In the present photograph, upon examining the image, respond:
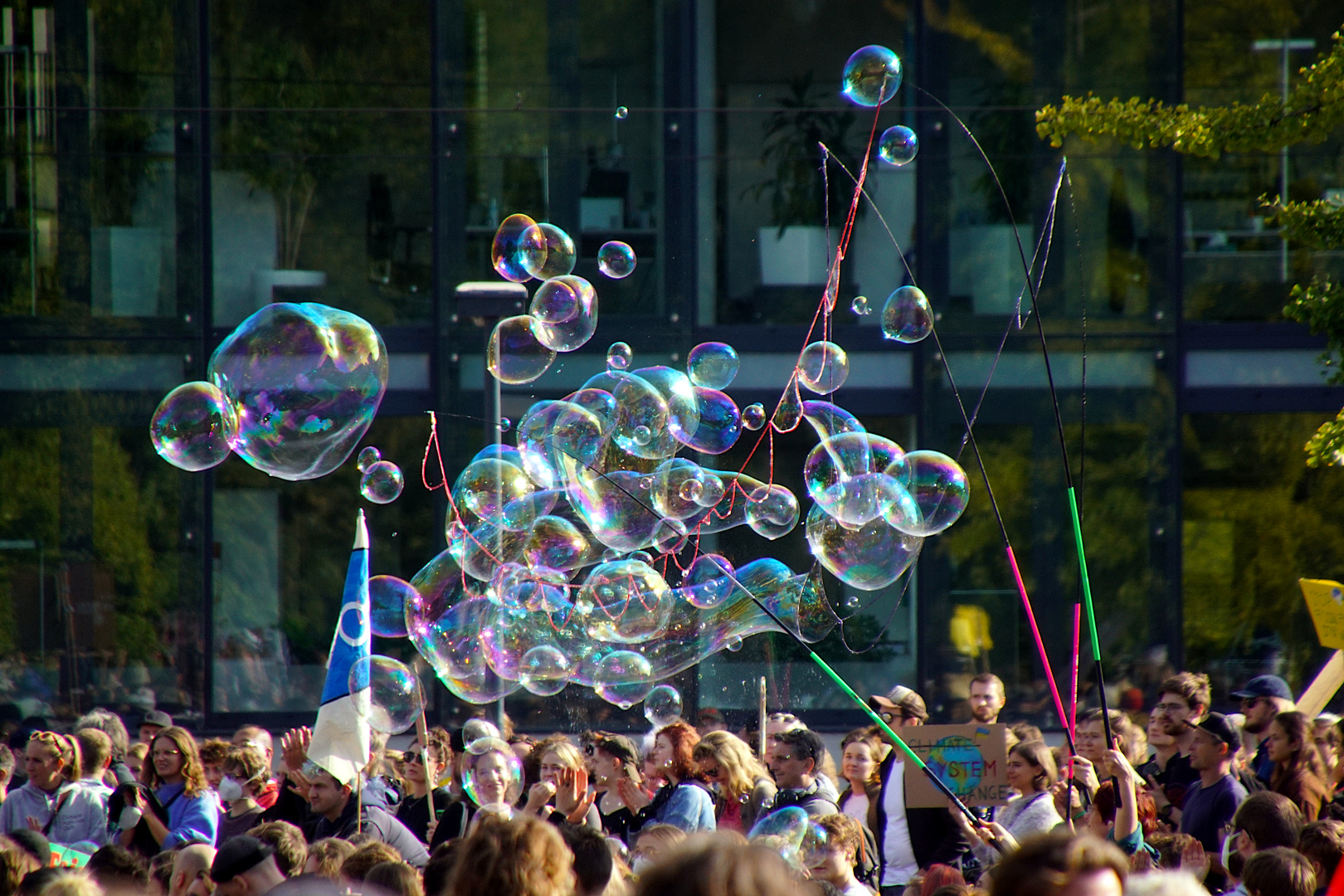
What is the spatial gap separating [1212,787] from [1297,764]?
0.42 metres

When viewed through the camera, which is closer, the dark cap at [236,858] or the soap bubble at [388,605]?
the dark cap at [236,858]

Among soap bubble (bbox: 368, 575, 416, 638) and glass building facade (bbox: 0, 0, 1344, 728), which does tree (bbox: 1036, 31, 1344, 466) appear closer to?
glass building facade (bbox: 0, 0, 1344, 728)

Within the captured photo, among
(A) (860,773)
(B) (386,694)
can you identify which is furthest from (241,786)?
(A) (860,773)

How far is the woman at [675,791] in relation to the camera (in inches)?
233

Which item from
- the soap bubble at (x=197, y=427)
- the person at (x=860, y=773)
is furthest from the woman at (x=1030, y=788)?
Result: the soap bubble at (x=197, y=427)

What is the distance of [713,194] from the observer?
12.0m

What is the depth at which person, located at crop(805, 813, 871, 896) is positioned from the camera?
4.94 m

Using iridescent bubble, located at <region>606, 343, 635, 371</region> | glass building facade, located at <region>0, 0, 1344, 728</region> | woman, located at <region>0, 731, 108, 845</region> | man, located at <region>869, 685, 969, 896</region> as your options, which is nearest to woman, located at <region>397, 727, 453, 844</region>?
woman, located at <region>0, 731, 108, 845</region>

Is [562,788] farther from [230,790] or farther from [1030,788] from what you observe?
[230,790]

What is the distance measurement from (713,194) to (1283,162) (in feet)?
15.3

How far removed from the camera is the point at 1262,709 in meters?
7.24

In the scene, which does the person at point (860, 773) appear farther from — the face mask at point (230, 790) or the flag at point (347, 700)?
the face mask at point (230, 790)

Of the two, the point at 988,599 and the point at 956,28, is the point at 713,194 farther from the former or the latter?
the point at 988,599

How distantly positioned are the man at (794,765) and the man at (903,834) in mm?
318
